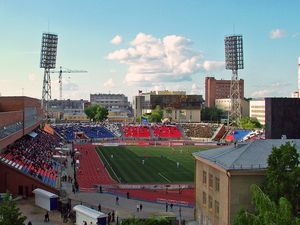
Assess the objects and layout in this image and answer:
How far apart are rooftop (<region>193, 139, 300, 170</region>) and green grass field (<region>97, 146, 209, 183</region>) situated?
25.3 meters

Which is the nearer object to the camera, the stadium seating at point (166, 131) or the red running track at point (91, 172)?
the red running track at point (91, 172)

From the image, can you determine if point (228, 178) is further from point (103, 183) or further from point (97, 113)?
point (97, 113)

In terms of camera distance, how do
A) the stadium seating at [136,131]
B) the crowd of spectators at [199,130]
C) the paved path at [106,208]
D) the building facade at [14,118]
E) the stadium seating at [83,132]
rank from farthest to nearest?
the crowd of spectators at [199,130] → the stadium seating at [136,131] → the stadium seating at [83,132] → the building facade at [14,118] → the paved path at [106,208]

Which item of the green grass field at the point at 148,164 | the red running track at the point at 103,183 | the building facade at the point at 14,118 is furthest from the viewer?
the green grass field at the point at 148,164

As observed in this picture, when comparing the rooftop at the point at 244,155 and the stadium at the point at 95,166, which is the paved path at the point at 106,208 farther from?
the rooftop at the point at 244,155

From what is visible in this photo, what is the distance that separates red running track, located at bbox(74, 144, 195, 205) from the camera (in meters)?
50.6

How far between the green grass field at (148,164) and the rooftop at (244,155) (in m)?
25.3

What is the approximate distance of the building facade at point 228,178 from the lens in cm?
3169

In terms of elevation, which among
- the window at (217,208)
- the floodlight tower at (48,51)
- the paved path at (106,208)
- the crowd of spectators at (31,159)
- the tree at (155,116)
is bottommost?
the paved path at (106,208)

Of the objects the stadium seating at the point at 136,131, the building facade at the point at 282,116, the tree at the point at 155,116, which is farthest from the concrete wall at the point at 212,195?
the tree at the point at 155,116

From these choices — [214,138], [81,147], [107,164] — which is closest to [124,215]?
[107,164]

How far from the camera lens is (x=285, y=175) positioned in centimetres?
2669

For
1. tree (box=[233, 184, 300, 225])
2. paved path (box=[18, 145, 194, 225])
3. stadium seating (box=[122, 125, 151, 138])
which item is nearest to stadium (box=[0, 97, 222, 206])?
paved path (box=[18, 145, 194, 225])

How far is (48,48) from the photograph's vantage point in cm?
12975
